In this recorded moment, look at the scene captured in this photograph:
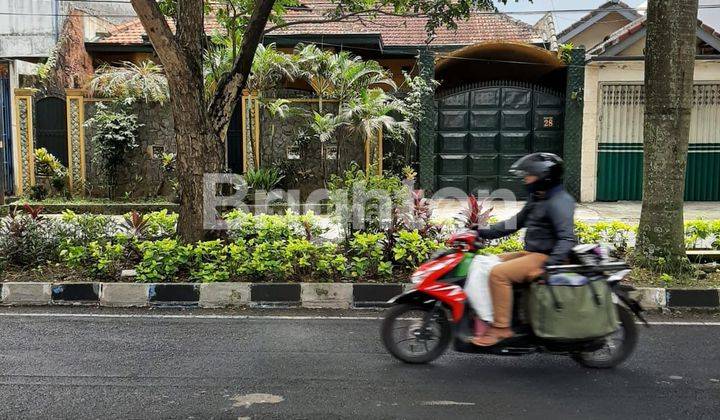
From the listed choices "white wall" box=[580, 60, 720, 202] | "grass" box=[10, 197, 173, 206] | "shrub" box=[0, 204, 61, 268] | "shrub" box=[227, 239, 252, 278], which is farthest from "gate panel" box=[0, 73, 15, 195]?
"white wall" box=[580, 60, 720, 202]

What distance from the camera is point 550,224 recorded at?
4953mm

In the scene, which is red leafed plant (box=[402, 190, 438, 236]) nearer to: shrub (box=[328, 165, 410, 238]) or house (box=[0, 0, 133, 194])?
shrub (box=[328, 165, 410, 238])

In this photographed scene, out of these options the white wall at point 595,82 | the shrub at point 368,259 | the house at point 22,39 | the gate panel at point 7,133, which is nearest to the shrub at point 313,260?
Result: the shrub at point 368,259

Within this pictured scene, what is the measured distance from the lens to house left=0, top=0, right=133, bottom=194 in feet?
46.1

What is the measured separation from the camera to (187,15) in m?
8.00

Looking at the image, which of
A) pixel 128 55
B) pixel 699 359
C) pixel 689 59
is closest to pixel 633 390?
pixel 699 359

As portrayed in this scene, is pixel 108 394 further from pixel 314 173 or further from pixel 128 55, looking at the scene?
pixel 128 55

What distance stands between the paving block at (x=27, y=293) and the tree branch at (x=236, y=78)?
2.66 metres

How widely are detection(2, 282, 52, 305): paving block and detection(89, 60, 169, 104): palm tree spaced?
7.26 meters

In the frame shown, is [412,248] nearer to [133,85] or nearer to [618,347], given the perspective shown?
[618,347]

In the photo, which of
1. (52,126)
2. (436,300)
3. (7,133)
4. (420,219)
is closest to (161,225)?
(420,219)

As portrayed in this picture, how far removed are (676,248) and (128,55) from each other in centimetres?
1509

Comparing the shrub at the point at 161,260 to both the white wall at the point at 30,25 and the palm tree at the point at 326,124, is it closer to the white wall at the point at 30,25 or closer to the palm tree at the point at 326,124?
the palm tree at the point at 326,124

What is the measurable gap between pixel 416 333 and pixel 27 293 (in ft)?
15.2
